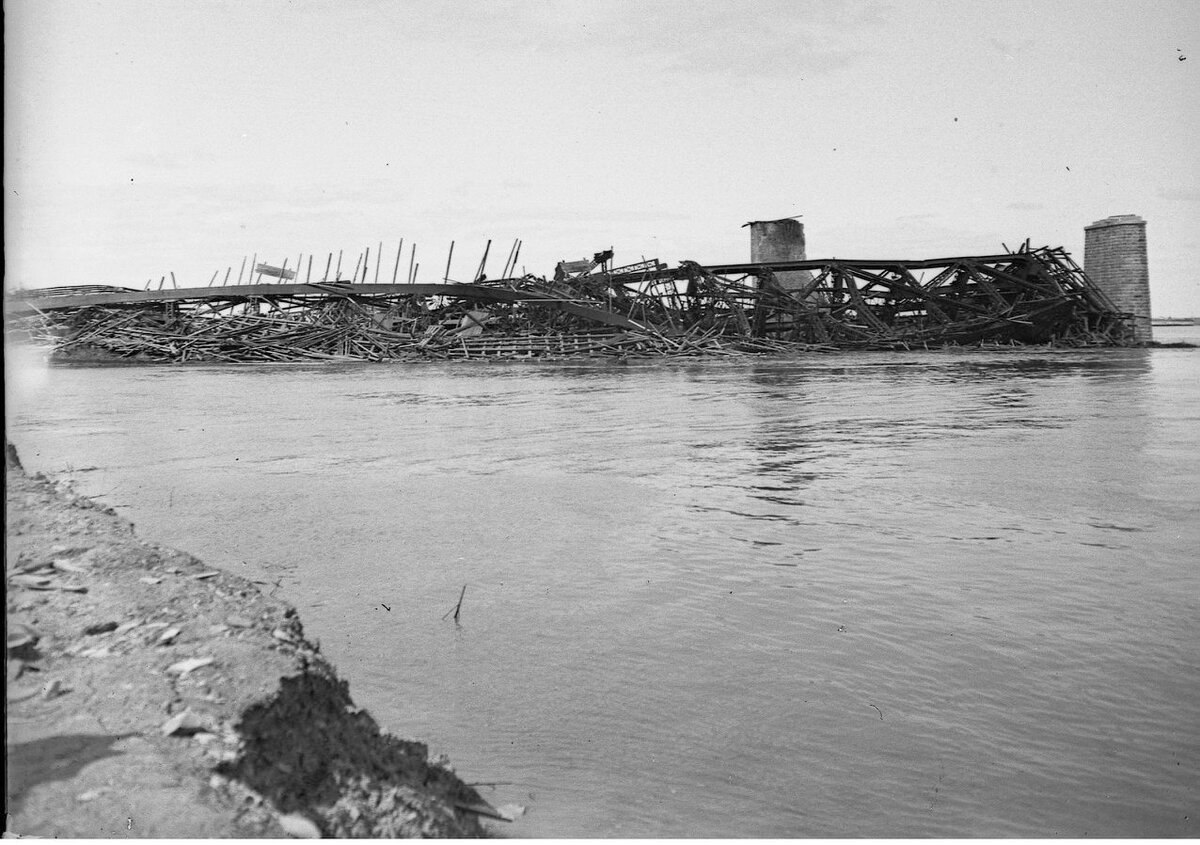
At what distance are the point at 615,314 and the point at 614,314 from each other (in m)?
0.05

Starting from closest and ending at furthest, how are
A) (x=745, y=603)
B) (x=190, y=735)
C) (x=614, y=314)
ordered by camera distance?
(x=190, y=735) → (x=745, y=603) → (x=614, y=314)

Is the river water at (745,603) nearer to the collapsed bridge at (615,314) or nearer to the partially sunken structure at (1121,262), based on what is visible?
the collapsed bridge at (615,314)

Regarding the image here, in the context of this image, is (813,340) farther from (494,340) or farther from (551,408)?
(551,408)

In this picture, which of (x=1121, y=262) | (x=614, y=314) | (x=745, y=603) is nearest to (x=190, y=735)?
(x=745, y=603)

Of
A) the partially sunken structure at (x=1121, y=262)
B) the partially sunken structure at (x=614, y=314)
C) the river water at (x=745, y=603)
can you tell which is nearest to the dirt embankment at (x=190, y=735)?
the river water at (x=745, y=603)

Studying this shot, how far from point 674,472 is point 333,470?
126 inches

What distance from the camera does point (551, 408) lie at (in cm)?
1515

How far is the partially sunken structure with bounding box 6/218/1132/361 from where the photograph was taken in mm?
30484

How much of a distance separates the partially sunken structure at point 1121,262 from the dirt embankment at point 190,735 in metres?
34.3

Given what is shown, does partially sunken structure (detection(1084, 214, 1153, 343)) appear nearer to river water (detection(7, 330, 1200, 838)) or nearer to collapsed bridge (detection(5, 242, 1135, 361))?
collapsed bridge (detection(5, 242, 1135, 361))

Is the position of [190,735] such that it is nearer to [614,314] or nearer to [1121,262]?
[614,314]

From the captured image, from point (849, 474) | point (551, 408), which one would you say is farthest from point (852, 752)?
point (551, 408)

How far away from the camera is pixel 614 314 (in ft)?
101

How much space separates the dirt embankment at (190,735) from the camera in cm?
245
